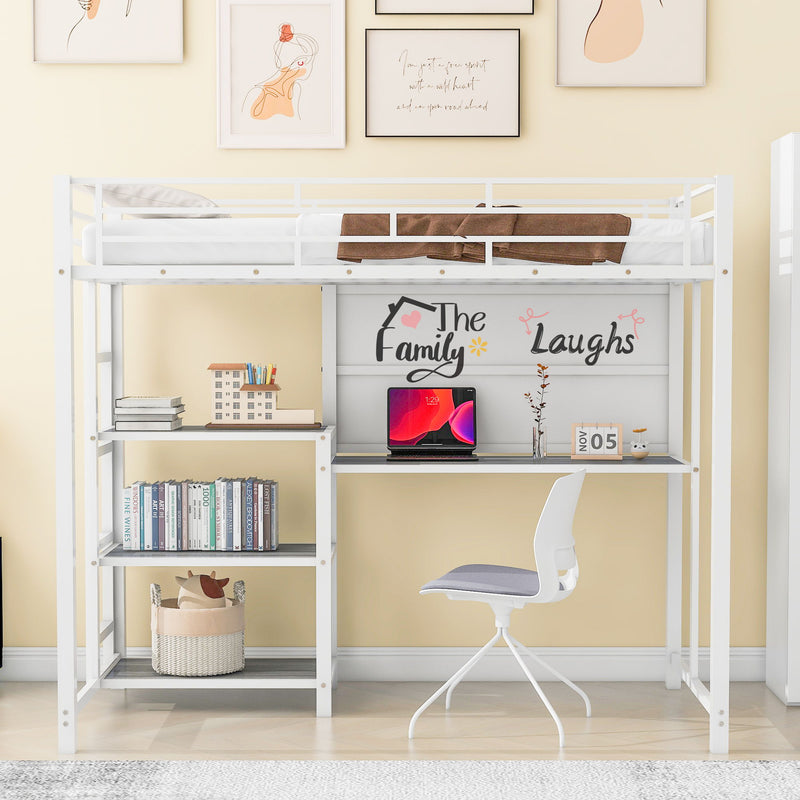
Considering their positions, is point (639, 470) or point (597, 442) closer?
point (639, 470)

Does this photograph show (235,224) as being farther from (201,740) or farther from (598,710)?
(598,710)

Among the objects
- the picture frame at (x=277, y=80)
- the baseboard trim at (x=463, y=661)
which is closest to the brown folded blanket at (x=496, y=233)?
the picture frame at (x=277, y=80)

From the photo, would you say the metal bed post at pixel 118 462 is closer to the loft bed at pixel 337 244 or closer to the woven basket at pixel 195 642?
the woven basket at pixel 195 642

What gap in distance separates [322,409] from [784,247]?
70.5 inches

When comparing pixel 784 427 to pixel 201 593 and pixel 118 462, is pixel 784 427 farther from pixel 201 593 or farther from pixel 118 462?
pixel 118 462

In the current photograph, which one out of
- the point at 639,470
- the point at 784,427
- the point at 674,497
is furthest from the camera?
the point at 674,497

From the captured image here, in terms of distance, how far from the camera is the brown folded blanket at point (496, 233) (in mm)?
2957

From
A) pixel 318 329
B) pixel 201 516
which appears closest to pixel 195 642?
pixel 201 516

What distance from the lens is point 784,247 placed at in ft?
11.3

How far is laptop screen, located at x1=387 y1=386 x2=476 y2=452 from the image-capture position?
347 cm

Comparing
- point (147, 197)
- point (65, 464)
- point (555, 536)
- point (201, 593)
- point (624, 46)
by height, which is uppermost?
point (624, 46)

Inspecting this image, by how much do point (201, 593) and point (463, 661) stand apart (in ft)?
3.47

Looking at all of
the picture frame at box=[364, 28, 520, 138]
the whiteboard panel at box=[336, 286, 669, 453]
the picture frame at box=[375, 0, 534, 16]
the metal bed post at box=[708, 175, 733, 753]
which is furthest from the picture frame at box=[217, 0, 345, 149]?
the metal bed post at box=[708, 175, 733, 753]

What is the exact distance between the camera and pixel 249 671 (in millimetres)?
3383
